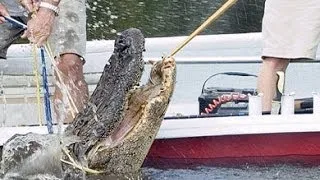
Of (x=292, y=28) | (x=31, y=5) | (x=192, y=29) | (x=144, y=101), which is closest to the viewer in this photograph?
(x=144, y=101)

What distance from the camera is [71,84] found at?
694 cm

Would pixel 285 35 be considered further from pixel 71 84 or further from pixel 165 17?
pixel 165 17

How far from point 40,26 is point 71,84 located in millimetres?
581

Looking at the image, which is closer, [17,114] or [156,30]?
[17,114]

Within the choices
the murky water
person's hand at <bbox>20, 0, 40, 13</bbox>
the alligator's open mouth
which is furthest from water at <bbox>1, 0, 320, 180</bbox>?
person's hand at <bbox>20, 0, 40, 13</bbox>

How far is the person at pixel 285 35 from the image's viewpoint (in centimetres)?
686

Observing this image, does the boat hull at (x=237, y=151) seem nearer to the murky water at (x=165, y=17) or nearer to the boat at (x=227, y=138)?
the boat at (x=227, y=138)

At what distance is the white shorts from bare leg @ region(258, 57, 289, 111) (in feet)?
0.22

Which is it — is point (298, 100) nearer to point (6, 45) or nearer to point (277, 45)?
point (277, 45)

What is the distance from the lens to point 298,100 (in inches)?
284

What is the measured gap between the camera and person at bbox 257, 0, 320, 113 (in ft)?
22.5

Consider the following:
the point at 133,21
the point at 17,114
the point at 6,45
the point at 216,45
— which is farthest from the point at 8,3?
the point at 133,21

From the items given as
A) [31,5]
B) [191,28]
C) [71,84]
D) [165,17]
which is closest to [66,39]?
[71,84]

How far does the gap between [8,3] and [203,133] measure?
1.46 metres
